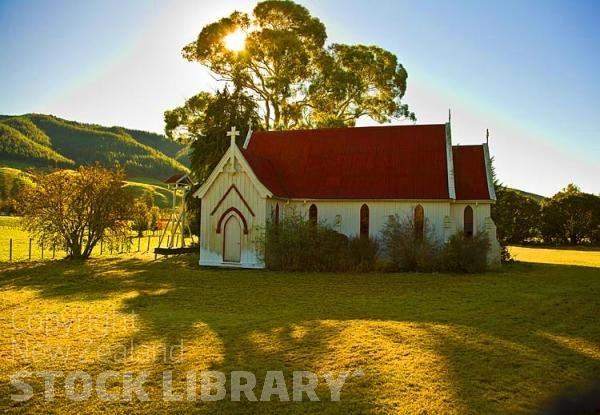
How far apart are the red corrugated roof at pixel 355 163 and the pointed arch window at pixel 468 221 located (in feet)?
7.34

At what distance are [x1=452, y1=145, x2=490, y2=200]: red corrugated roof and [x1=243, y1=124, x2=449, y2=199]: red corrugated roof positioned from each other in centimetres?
157

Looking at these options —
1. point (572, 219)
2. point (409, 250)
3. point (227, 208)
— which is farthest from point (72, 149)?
point (409, 250)

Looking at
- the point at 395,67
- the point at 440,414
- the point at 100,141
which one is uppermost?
the point at 100,141

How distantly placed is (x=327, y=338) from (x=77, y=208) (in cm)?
2217

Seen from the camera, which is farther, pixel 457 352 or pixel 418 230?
pixel 418 230

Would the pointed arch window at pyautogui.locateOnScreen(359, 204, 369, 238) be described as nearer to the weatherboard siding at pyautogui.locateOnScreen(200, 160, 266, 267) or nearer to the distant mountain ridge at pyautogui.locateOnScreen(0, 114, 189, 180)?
the weatherboard siding at pyautogui.locateOnScreen(200, 160, 266, 267)

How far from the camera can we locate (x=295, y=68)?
43344 millimetres

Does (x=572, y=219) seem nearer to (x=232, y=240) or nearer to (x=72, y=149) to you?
(x=232, y=240)

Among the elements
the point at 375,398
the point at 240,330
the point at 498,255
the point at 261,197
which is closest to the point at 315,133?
the point at 261,197

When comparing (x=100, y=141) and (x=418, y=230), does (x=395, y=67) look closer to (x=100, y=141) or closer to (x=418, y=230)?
(x=418, y=230)

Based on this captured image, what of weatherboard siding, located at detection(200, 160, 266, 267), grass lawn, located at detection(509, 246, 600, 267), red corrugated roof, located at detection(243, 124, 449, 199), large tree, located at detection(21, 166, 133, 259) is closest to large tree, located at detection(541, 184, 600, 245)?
grass lawn, located at detection(509, 246, 600, 267)

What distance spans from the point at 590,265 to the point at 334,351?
84.1ft

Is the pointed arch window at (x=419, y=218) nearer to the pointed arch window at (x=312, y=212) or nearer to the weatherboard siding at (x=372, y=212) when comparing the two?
the weatherboard siding at (x=372, y=212)

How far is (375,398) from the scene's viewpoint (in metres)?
7.73
